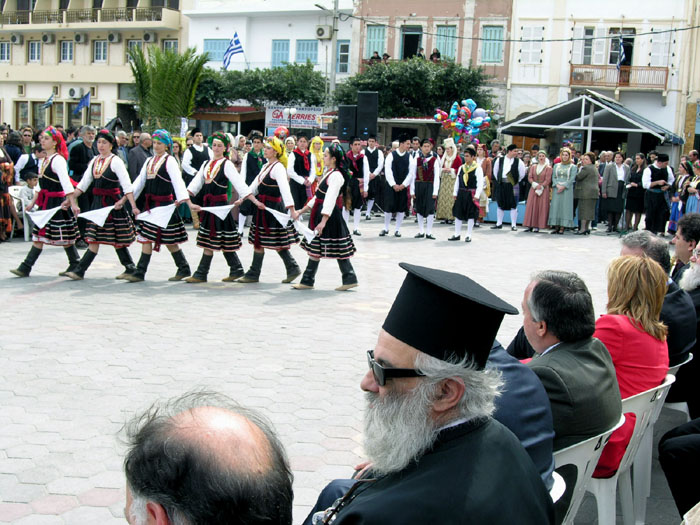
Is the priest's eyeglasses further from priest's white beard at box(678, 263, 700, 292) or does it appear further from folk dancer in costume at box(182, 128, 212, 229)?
folk dancer in costume at box(182, 128, 212, 229)

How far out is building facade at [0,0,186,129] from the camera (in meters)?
41.4

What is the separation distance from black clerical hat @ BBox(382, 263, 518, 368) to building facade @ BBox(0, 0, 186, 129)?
135 feet

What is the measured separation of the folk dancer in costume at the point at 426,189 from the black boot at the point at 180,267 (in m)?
6.45

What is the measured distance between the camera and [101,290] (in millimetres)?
8852

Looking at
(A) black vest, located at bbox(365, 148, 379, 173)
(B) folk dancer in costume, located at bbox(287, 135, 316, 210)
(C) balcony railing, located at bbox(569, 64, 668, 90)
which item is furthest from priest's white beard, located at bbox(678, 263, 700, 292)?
(C) balcony railing, located at bbox(569, 64, 668, 90)

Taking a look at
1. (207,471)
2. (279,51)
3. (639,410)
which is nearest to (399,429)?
(207,471)

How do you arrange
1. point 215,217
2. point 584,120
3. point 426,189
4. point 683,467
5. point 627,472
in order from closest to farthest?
point 683,467 → point 627,472 → point 215,217 → point 426,189 → point 584,120

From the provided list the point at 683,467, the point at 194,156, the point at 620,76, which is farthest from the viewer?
the point at 620,76

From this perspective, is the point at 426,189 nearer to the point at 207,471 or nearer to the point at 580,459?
the point at 580,459

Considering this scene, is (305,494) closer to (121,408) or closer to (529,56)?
(121,408)

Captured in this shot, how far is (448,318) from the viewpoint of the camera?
6.25ft

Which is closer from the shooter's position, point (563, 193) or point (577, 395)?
point (577, 395)

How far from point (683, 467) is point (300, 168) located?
12201 millimetres

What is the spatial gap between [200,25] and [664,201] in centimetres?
3111
